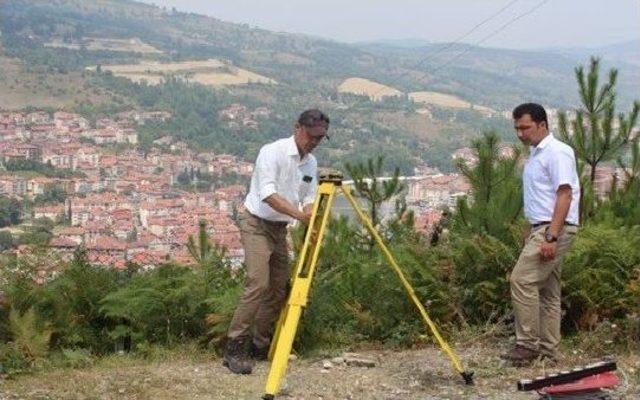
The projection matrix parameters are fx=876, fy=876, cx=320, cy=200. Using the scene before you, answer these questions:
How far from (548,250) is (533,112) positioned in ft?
3.07

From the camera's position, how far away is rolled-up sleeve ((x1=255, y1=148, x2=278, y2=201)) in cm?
577

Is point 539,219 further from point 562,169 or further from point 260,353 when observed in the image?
point 260,353

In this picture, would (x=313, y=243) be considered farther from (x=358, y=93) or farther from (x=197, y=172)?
(x=358, y=93)

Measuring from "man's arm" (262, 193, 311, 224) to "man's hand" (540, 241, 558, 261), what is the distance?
1.55 m

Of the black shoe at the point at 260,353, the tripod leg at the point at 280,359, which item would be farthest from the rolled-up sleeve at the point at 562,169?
the black shoe at the point at 260,353

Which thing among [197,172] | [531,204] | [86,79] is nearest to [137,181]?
[197,172]

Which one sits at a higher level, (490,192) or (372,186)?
(490,192)

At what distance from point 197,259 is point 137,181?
38485 mm

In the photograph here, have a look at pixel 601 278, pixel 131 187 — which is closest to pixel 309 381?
pixel 601 278

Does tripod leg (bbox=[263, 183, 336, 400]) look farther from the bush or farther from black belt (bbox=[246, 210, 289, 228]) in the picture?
the bush

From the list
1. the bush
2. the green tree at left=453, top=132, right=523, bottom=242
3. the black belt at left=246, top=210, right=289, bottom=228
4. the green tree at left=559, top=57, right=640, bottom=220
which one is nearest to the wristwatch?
the bush

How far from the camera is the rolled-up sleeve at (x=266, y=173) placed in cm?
577

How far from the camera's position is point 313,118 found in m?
5.82

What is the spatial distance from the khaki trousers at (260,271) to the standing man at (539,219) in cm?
163
